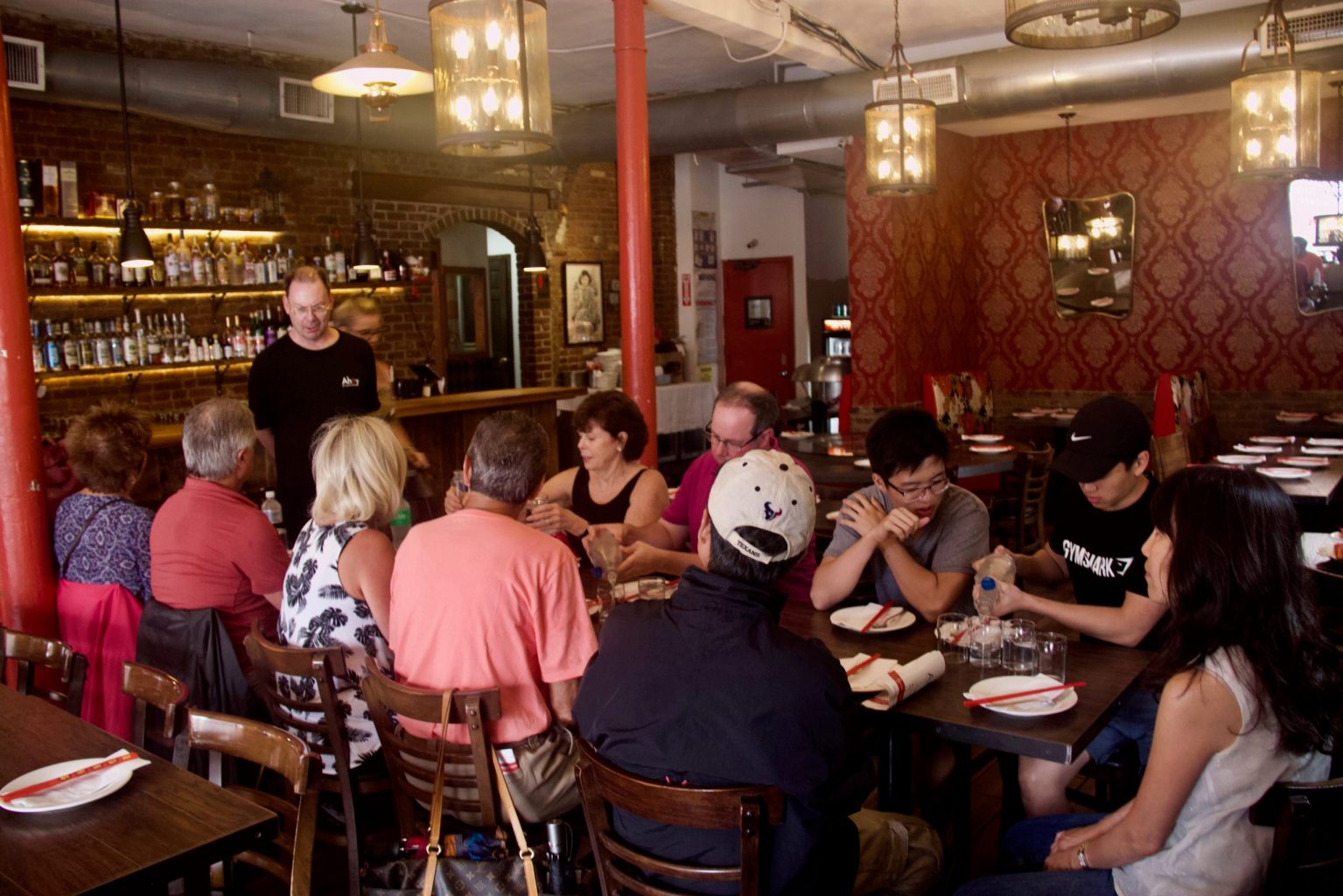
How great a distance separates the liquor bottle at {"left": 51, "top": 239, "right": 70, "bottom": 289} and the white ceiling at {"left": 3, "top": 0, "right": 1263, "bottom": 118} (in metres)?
1.49

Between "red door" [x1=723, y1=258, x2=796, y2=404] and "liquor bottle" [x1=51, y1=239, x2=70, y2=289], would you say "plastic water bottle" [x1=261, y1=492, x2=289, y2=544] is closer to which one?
"liquor bottle" [x1=51, y1=239, x2=70, y2=289]

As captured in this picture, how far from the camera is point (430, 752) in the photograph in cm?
243

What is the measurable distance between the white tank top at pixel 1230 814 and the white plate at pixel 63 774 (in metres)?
1.97

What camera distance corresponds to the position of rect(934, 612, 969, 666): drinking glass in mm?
2689

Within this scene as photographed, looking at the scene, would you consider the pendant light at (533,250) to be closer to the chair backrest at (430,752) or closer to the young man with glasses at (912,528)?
the young man with glasses at (912,528)

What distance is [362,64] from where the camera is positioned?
14.6ft

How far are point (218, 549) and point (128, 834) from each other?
1285mm

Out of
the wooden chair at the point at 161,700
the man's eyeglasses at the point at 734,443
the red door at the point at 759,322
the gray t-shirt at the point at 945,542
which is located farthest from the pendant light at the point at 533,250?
the wooden chair at the point at 161,700

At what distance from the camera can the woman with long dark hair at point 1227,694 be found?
1882mm

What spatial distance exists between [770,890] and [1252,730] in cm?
86

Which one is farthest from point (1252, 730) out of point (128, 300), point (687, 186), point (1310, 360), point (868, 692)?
point (687, 186)

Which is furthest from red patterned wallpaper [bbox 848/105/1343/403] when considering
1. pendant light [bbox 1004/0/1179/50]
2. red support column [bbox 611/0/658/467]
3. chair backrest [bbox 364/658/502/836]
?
chair backrest [bbox 364/658/502/836]

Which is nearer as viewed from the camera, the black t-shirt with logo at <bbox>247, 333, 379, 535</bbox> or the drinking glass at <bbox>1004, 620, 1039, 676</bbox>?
the drinking glass at <bbox>1004, 620, 1039, 676</bbox>

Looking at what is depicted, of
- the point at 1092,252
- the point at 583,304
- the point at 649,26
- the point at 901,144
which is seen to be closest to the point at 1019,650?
the point at 901,144
